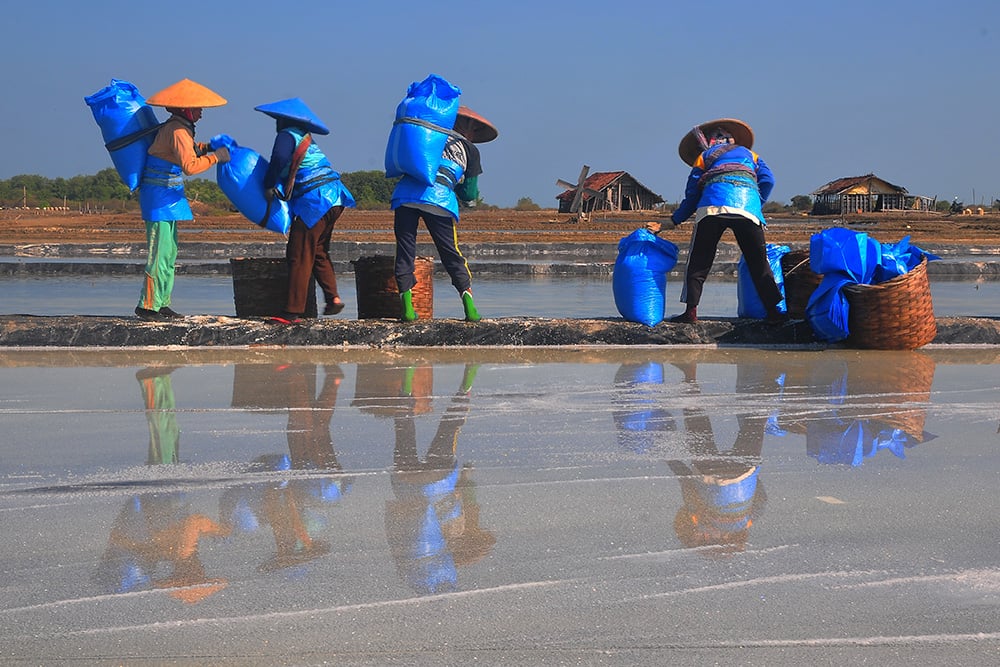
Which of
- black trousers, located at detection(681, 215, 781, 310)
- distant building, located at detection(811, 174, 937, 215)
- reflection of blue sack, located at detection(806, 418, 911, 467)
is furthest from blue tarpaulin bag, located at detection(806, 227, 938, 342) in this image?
distant building, located at detection(811, 174, 937, 215)

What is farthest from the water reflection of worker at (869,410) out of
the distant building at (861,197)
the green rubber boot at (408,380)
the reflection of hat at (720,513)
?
the distant building at (861,197)

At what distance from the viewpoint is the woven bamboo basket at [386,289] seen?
8945 mm

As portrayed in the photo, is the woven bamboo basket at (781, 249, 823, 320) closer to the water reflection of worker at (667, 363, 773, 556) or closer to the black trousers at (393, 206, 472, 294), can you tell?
the black trousers at (393, 206, 472, 294)

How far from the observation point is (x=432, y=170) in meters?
8.22

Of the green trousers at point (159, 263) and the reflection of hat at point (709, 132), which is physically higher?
the reflection of hat at point (709, 132)

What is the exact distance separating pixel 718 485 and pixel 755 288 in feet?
15.5

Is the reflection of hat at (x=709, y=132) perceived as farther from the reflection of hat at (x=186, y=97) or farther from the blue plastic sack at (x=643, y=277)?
the reflection of hat at (x=186, y=97)

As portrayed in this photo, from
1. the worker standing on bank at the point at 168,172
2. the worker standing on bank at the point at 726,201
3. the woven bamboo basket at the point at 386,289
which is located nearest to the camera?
the worker standing on bank at the point at 168,172

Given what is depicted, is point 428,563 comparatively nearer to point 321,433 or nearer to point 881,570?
point 881,570

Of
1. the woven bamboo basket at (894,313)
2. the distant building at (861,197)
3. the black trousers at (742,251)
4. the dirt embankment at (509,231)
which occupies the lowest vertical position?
the woven bamboo basket at (894,313)

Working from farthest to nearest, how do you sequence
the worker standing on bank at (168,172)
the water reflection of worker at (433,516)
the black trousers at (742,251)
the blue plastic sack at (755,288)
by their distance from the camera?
the blue plastic sack at (755,288) < the black trousers at (742,251) < the worker standing on bank at (168,172) < the water reflection of worker at (433,516)

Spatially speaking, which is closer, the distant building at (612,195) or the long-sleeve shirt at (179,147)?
the long-sleeve shirt at (179,147)

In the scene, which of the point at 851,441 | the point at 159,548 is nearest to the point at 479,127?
the point at 851,441

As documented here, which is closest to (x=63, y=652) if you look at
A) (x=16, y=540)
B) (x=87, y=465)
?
(x=16, y=540)
